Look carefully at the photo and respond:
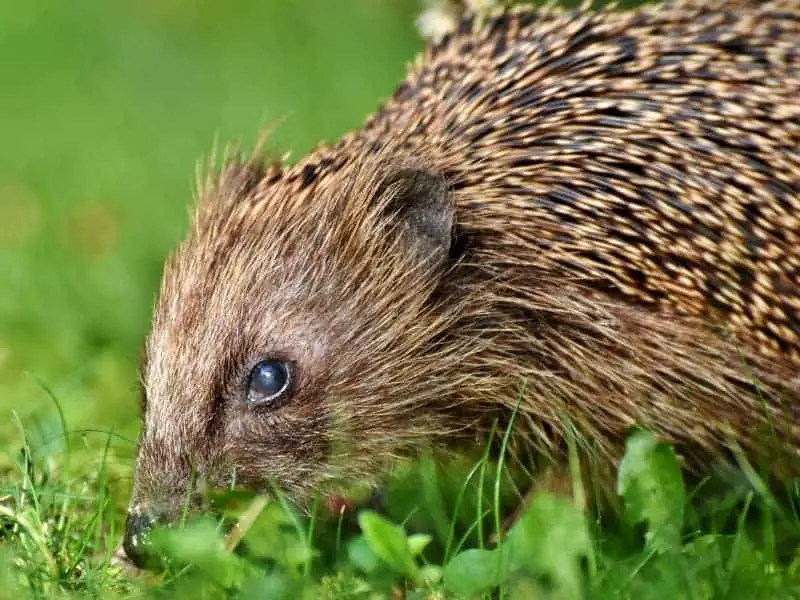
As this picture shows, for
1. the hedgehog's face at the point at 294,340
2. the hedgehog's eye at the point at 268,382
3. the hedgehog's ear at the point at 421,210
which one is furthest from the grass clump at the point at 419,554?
the hedgehog's ear at the point at 421,210

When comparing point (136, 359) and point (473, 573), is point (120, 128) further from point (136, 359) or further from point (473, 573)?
point (473, 573)

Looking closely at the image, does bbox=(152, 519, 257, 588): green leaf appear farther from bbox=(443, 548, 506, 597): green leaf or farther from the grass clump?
bbox=(443, 548, 506, 597): green leaf

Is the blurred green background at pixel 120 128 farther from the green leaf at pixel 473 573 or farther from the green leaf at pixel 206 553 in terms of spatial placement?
the green leaf at pixel 473 573

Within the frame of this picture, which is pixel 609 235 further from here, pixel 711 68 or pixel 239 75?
pixel 239 75

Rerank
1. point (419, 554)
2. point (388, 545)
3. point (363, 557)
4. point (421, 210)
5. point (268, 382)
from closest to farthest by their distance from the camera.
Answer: point (388, 545), point (363, 557), point (419, 554), point (268, 382), point (421, 210)

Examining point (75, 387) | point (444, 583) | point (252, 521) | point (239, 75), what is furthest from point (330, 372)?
point (239, 75)

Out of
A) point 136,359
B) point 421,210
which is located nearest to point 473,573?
point 421,210
